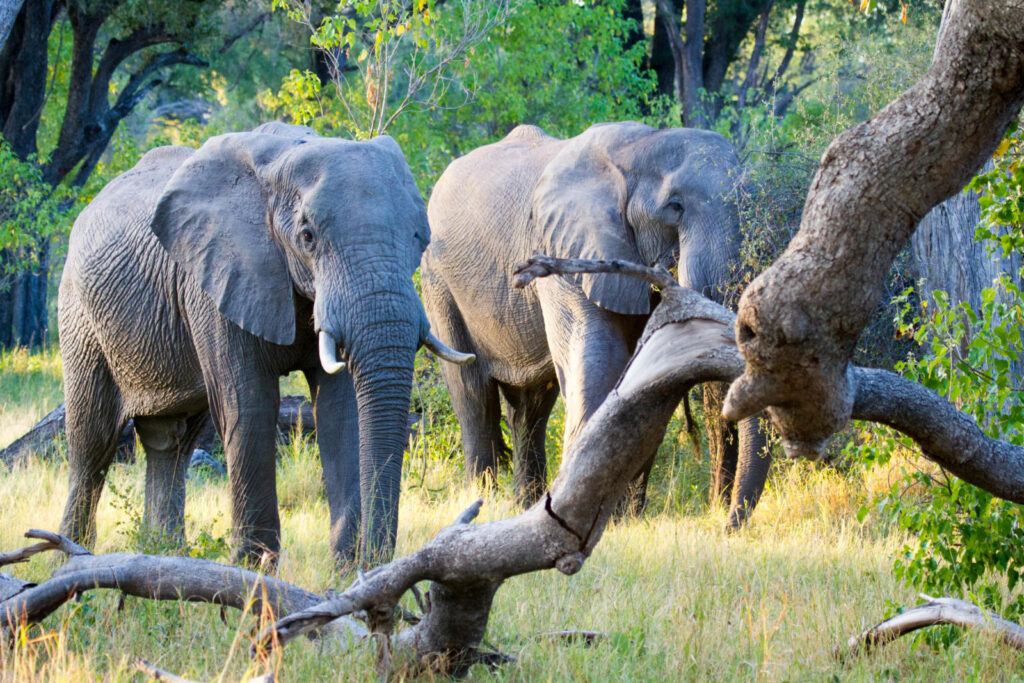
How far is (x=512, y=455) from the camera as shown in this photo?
9547 millimetres

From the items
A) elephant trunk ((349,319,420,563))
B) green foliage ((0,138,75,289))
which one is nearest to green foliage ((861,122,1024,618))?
elephant trunk ((349,319,420,563))

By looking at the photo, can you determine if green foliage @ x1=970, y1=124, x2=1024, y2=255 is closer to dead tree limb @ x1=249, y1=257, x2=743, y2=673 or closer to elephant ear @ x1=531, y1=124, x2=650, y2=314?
dead tree limb @ x1=249, y1=257, x2=743, y2=673

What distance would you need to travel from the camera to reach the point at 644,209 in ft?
24.1

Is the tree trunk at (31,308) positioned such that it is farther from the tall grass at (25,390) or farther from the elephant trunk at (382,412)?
the elephant trunk at (382,412)

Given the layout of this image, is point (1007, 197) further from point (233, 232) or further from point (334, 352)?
point (233, 232)

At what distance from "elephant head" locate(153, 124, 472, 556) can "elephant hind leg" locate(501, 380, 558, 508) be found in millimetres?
2585

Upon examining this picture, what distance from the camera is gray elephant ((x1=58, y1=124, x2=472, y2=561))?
5773 millimetres

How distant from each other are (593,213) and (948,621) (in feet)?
12.7

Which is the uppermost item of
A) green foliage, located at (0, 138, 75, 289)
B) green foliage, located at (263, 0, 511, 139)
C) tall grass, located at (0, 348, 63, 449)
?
green foliage, located at (263, 0, 511, 139)

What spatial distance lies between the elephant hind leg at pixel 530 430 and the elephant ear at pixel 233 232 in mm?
3170

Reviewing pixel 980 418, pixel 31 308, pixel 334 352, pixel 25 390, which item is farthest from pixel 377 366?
pixel 31 308


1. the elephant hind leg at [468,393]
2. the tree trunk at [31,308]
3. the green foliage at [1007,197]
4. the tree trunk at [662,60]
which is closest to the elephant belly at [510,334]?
the elephant hind leg at [468,393]

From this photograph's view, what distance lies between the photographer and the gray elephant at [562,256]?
718cm

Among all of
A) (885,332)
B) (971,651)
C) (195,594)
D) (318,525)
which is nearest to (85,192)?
(318,525)
